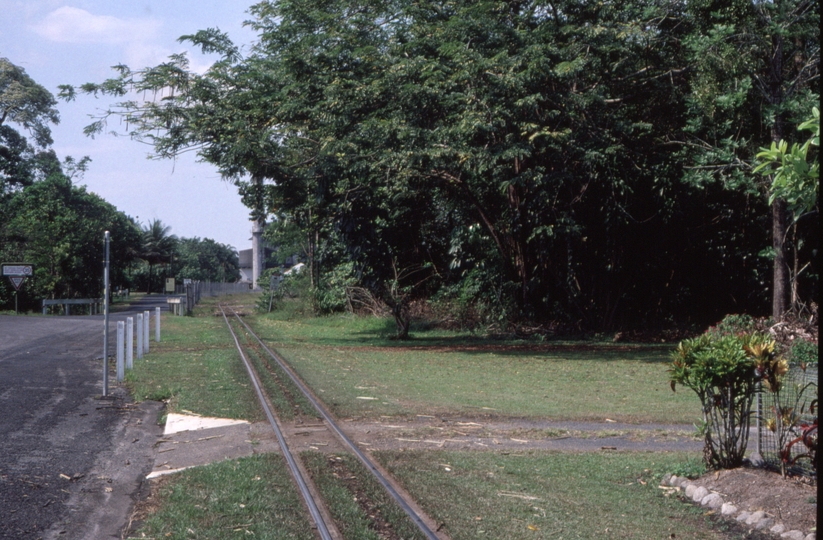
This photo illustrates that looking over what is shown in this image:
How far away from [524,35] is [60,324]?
2273 centimetres

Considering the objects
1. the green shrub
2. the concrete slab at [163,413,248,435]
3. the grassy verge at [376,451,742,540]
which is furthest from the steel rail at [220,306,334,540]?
the green shrub

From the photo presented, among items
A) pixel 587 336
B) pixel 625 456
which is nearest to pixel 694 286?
pixel 587 336

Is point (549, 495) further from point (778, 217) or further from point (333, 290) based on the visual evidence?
point (333, 290)

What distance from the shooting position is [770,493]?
645 cm

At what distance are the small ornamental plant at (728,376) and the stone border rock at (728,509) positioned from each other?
1.28ft

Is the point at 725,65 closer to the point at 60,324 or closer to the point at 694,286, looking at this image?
the point at 694,286

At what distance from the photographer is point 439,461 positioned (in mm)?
8148

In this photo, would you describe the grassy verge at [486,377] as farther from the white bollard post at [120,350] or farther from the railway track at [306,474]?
the white bollard post at [120,350]

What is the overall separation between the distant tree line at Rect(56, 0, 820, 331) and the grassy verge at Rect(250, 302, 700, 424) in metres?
3.49

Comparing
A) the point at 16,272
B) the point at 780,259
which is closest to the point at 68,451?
the point at 780,259

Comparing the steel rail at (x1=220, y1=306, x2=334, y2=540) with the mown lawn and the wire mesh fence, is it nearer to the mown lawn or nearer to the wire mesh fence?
the mown lawn

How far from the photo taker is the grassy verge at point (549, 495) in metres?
5.98

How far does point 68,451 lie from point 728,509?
6.87 m

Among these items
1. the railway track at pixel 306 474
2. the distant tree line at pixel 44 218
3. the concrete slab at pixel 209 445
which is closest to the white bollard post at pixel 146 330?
the railway track at pixel 306 474
